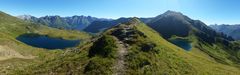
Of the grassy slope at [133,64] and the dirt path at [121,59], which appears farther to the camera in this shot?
the grassy slope at [133,64]

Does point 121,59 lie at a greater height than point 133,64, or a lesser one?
greater

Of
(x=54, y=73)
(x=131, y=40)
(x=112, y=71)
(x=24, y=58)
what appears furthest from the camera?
(x=24, y=58)

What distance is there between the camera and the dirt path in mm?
78125

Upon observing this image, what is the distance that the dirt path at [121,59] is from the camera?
7812cm

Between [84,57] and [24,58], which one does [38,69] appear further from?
[24,58]

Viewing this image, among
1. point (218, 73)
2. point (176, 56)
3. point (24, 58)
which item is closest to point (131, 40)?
point (176, 56)

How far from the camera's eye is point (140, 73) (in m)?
77.7

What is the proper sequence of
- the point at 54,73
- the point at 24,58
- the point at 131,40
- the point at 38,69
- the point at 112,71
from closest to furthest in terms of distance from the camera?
1. the point at 112,71
2. the point at 54,73
3. the point at 38,69
4. the point at 131,40
5. the point at 24,58

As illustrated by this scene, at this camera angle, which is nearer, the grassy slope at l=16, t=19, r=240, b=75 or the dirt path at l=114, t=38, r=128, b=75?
the dirt path at l=114, t=38, r=128, b=75

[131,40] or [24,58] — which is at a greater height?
[131,40]

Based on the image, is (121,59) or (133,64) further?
(121,59)

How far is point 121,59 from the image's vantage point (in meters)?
85.6

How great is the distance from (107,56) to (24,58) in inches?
2130

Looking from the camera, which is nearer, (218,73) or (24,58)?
(218,73)
